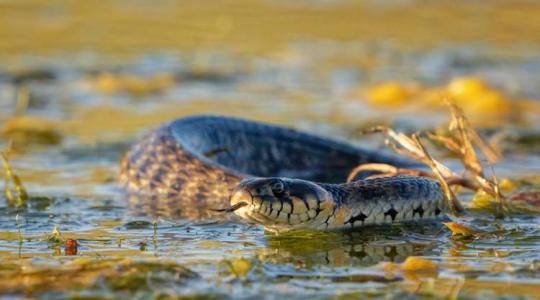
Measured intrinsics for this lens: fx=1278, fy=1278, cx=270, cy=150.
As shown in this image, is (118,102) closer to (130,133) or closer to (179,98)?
(179,98)

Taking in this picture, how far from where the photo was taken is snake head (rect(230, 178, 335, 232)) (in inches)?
245

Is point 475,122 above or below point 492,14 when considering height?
below

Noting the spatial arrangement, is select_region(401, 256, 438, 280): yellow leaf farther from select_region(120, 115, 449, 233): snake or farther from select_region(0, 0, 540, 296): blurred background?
select_region(120, 115, 449, 233): snake

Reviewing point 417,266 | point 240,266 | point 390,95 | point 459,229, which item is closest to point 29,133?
point 390,95

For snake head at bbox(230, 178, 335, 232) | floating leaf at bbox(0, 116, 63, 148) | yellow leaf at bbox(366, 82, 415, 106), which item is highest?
yellow leaf at bbox(366, 82, 415, 106)

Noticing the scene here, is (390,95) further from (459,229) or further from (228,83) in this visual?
(459,229)

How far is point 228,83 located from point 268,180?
327 inches

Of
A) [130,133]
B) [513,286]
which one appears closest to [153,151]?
[130,133]

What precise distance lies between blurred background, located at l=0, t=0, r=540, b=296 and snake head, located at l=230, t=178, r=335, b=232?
6.0 inches

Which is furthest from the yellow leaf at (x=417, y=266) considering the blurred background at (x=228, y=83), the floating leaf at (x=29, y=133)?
the floating leaf at (x=29, y=133)

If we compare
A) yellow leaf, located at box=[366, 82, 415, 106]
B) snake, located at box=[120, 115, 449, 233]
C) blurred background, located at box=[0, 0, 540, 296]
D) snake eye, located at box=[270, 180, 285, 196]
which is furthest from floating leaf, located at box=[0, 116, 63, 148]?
snake eye, located at box=[270, 180, 285, 196]

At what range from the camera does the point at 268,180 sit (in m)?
6.27

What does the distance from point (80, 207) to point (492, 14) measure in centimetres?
1266

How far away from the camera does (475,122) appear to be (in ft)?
39.2
